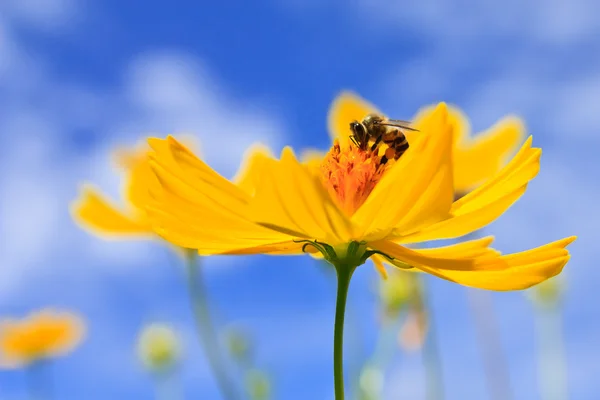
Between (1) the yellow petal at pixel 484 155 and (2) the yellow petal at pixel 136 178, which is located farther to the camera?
(1) the yellow petal at pixel 484 155

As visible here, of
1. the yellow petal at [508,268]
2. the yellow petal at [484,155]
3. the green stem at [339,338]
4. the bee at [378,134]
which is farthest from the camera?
the yellow petal at [484,155]

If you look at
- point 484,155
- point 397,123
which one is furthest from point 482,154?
point 397,123

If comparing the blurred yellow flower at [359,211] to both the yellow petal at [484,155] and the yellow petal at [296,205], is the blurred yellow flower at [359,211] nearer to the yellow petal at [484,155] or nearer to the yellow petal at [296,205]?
the yellow petal at [296,205]

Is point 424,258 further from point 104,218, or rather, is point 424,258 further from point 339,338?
point 104,218

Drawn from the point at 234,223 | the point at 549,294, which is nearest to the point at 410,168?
the point at 234,223

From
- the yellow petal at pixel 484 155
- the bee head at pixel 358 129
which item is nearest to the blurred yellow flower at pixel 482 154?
the yellow petal at pixel 484 155

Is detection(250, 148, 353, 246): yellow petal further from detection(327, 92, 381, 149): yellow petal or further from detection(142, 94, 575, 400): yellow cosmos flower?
detection(327, 92, 381, 149): yellow petal

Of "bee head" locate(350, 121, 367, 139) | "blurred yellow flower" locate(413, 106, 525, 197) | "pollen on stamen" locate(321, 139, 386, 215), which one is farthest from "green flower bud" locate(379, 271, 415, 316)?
"pollen on stamen" locate(321, 139, 386, 215)
